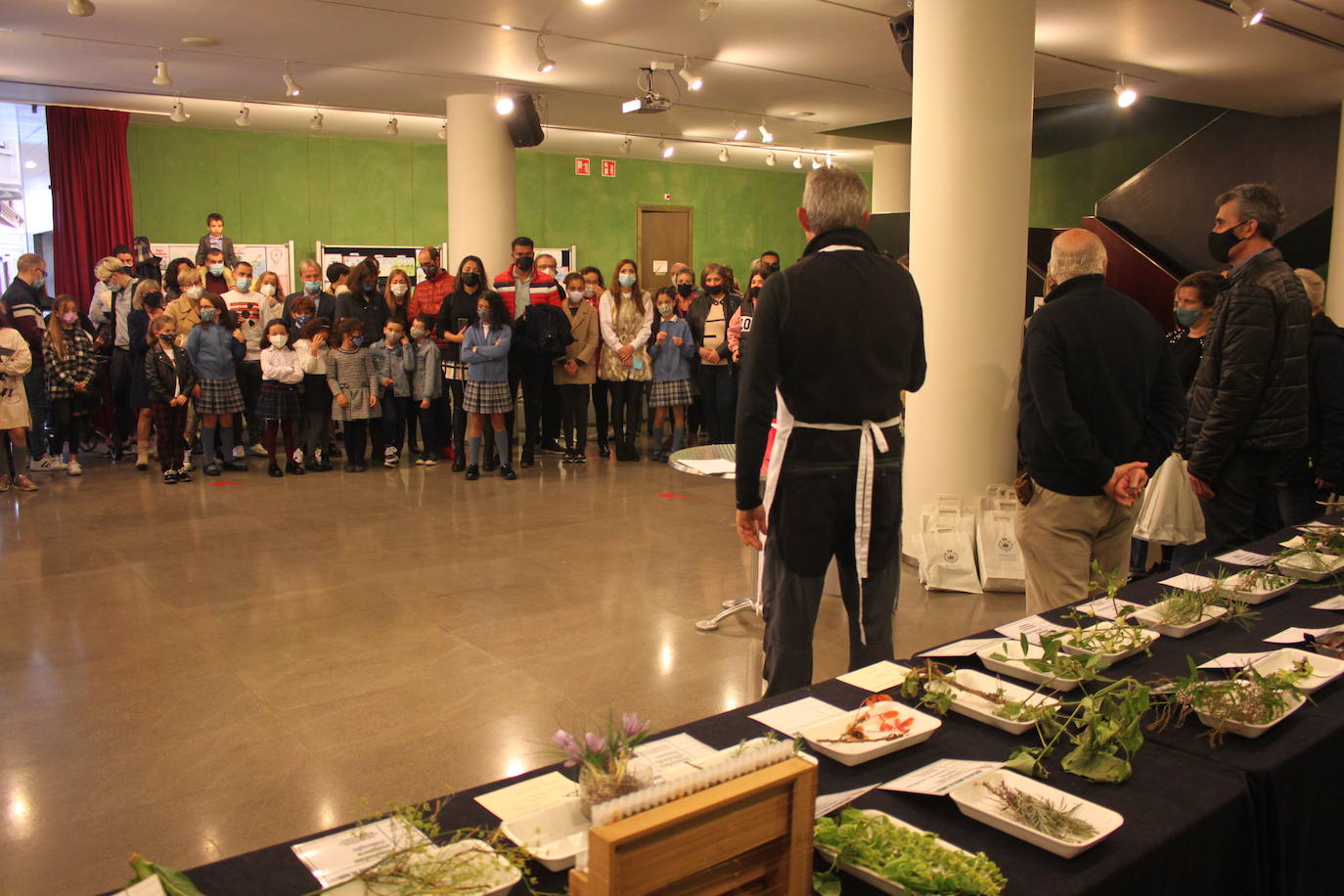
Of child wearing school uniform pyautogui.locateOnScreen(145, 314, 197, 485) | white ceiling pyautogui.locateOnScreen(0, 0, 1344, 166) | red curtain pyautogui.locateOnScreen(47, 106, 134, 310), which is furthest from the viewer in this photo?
red curtain pyautogui.locateOnScreen(47, 106, 134, 310)

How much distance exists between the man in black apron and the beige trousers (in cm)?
64

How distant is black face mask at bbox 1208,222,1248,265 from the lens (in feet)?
11.6

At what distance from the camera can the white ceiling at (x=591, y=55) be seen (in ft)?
22.1

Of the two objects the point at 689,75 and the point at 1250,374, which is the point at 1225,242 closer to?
the point at 1250,374

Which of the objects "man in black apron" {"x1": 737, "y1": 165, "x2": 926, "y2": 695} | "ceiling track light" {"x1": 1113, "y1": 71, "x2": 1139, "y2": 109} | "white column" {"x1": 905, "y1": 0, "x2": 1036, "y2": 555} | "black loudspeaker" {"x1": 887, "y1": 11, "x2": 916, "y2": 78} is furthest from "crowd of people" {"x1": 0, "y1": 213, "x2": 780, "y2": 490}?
"man in black apron" {"x1": 737, "y1": 165, "x2": 926, "y2": 695}

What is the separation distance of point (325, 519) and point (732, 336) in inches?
143

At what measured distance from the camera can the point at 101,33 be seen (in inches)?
288

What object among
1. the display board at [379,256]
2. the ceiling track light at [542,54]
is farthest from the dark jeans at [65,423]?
the ceiling track light at [542,54]

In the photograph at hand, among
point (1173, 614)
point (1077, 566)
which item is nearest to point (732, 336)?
point (1077, 566)

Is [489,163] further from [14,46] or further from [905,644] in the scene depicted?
[905,644]

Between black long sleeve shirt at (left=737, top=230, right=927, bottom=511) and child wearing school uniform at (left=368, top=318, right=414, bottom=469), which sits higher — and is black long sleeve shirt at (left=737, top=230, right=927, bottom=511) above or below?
above

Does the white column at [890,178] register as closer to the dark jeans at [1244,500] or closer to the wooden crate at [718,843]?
the dark jeans at [1244,500]

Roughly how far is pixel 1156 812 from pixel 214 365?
303 inches

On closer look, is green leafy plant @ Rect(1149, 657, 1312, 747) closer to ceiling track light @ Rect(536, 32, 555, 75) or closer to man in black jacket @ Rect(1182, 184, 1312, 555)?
man in black jacket @ Rect(1182, 184, 1312, 555)
